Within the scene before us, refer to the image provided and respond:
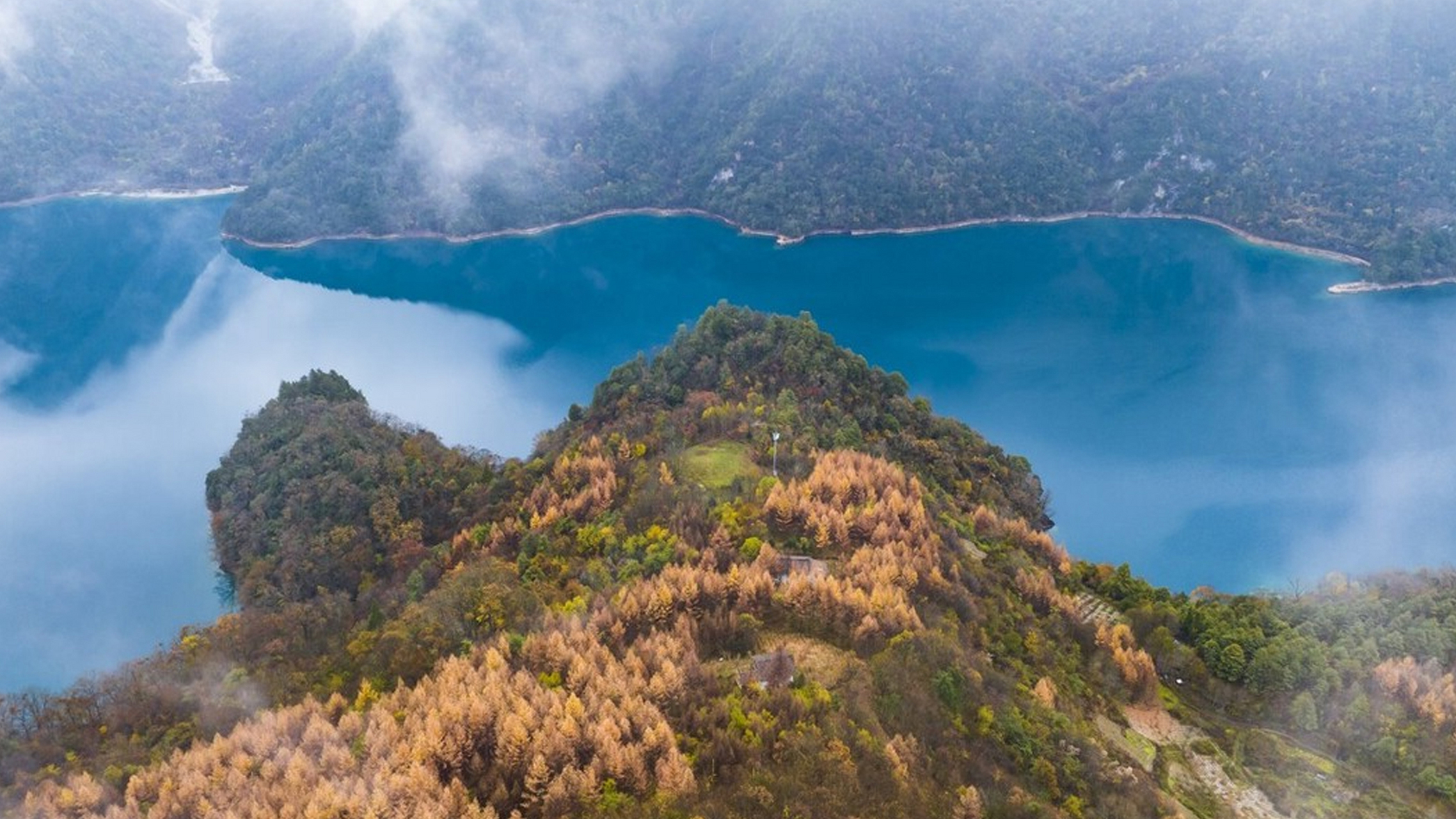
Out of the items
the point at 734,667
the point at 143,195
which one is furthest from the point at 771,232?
the point at 734,667

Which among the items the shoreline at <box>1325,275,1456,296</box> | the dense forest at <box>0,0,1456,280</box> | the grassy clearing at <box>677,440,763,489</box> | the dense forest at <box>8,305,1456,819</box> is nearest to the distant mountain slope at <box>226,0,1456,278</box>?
the dense forest at <box>0,0,1456,280</box>

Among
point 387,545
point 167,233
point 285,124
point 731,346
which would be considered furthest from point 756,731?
point 285,124

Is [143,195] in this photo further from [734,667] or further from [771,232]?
[734,667]

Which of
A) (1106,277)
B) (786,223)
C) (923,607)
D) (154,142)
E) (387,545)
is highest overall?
(154,142)

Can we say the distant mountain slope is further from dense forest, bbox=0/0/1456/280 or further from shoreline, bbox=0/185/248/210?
shoreline, bbox=0/185/248/210

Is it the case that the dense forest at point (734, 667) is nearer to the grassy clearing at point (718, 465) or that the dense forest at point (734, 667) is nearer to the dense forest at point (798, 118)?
the grassy clearing at point (718, 465)

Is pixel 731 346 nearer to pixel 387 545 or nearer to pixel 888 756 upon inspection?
pixel 387 545

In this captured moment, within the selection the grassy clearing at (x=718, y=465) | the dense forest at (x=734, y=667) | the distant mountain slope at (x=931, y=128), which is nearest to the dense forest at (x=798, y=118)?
the distant mountain slope at (x=931, y=128)
